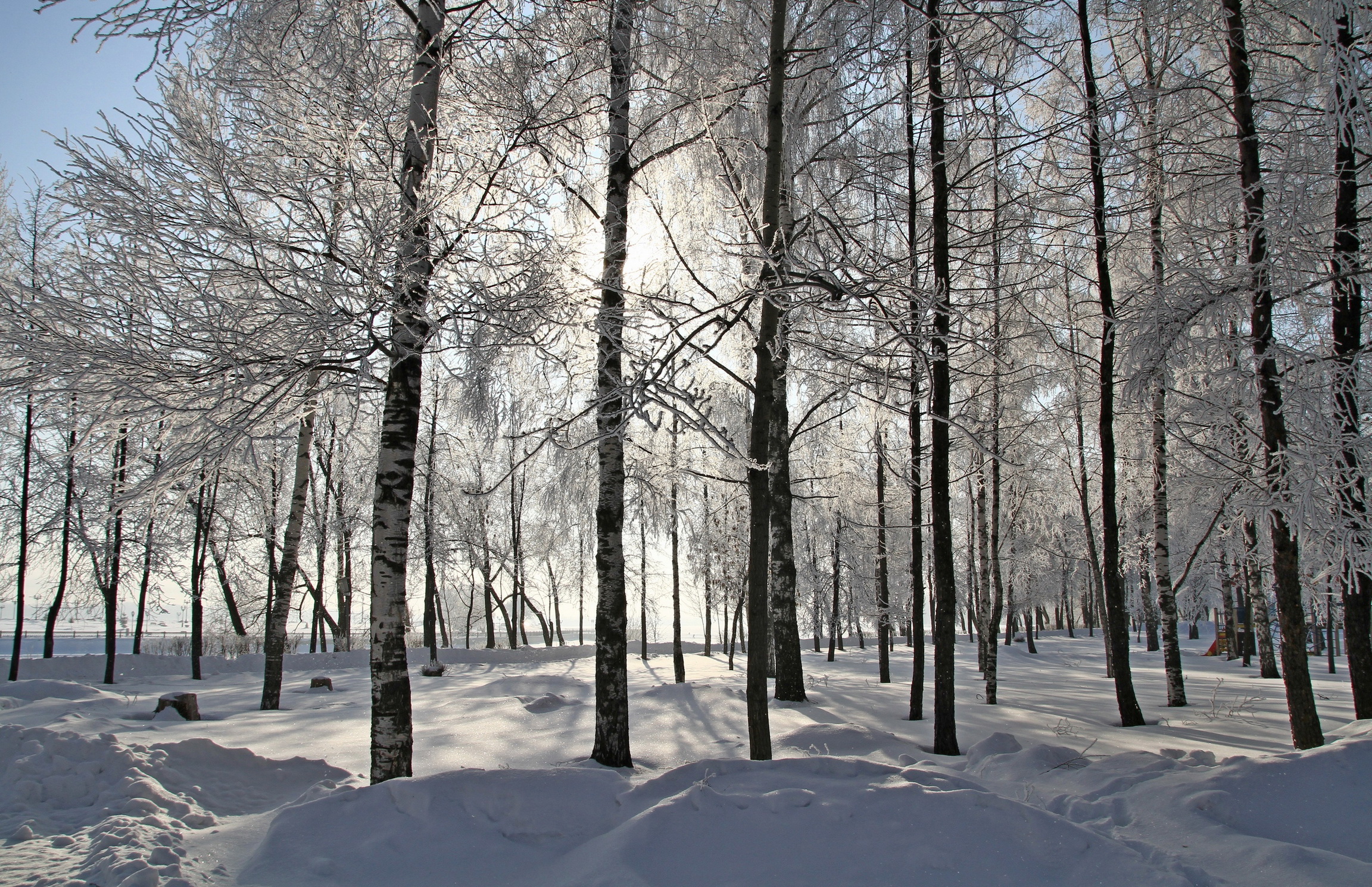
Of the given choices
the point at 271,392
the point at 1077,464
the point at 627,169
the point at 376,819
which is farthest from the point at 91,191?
the point at 1077,464

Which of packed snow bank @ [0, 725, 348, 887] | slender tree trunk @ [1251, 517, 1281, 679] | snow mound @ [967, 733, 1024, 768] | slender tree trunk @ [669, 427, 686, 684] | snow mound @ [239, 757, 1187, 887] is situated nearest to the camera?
snow mound @ [239, 757, 1187, 887]

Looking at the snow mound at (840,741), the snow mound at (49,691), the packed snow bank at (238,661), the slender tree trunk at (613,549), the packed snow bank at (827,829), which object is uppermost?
the slender tree trunk at (613,549)

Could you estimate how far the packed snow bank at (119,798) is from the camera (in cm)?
381

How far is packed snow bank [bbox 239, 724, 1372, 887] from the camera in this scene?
3.44 metres

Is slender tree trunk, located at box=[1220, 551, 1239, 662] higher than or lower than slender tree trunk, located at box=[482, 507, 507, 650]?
lower

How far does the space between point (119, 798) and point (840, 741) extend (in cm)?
644

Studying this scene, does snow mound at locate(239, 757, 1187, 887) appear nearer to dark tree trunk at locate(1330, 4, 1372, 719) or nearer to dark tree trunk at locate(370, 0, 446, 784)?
dark tree trunk at locate(370, 0, 446, 784)

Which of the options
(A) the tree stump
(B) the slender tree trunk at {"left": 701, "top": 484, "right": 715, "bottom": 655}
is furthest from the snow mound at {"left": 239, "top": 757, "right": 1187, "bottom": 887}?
(B) the slender tree trunk at {"left": 701, "top": 484, "right": 715, "bottom": 655}

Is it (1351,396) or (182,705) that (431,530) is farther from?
(1351,396)

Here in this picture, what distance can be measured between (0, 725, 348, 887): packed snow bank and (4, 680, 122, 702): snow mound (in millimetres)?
7202

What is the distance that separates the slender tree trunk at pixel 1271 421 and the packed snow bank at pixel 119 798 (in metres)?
8.95

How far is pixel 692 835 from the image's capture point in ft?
12.5

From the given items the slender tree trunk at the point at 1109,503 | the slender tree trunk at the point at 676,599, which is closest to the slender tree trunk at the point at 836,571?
the slender tree trunk at the point at 676,599

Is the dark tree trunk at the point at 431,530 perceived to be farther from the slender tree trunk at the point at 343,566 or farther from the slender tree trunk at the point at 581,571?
the slender tree trunk at the point at 581,571
